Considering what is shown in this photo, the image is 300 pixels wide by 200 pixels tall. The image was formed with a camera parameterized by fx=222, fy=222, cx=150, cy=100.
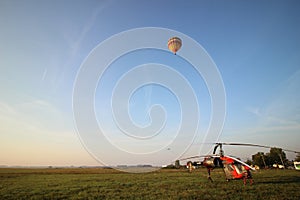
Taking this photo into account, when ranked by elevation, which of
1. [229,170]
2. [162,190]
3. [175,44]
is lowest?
[162,190]

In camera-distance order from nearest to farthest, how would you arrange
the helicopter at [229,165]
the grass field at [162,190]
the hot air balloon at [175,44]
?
the grass field at [162,190]
the helicopter at [229,165]
the hot air balloon at [175,44]

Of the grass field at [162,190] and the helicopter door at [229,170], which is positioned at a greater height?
the helicopter door at [229,170]

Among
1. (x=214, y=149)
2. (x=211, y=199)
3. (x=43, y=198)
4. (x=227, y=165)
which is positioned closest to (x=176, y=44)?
(x=214, y=149)

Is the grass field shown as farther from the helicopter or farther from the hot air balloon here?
the hot air balloon

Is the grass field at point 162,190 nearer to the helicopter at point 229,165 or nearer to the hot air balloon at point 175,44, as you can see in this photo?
the helicopter at point 229,165

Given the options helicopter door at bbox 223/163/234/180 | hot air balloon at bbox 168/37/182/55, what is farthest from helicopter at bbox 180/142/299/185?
hot air balloon at bbox 168/37/182/55

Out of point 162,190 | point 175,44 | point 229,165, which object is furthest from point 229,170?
point 175,44

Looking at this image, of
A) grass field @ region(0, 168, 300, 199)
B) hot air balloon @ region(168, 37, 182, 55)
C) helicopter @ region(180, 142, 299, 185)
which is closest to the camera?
grass field @ region(0, 168, 300, 199)

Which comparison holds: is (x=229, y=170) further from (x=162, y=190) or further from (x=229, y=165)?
(x=162, y=190)

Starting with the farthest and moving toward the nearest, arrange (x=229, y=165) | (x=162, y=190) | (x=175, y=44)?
1. (x=175, y=44)
2. (x=229, y=165)
3. (x=162, y=190)

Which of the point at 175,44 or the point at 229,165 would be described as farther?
the point at 175,44

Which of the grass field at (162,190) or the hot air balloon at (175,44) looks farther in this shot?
the hot air balloon at (175,44)

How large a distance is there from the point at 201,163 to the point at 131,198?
1182cm

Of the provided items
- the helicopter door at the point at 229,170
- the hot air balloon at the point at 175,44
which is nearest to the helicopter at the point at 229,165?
the helicopter door at the point at 229,170
